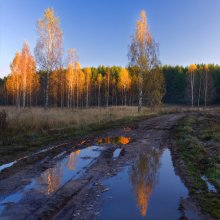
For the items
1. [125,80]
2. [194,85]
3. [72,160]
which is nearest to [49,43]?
[72,160]

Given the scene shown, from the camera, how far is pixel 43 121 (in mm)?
16250

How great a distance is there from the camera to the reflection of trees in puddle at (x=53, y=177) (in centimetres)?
568

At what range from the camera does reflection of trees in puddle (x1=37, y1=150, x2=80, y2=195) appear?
568 cm

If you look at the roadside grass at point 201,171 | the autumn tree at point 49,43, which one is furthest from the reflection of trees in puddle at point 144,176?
the autumn tree at point 49,43

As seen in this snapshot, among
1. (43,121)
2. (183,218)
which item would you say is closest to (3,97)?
(43,121)

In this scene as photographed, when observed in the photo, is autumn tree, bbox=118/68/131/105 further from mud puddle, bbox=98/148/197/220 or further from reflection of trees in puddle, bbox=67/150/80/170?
mud puddle, bbox=98/148/197/220

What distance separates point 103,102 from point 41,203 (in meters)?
75.3

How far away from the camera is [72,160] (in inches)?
328

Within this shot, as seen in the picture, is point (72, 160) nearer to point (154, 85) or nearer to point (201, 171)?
point (201, 171)

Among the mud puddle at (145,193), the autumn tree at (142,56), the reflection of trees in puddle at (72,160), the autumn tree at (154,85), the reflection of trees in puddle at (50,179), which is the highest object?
the autumn tree at (142,56)

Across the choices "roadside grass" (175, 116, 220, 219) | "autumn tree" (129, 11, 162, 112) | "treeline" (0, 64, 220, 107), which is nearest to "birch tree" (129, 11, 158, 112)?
"autumn tree" (129, 11, 162, 112)

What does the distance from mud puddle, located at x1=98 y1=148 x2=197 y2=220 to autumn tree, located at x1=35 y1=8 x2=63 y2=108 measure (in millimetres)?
20284

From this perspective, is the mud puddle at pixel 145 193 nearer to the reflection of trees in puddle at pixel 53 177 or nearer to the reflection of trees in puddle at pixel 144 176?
the reflection of trees in puddle at pixel 144 176

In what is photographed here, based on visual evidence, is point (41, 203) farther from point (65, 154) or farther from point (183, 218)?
point (65, 154)
